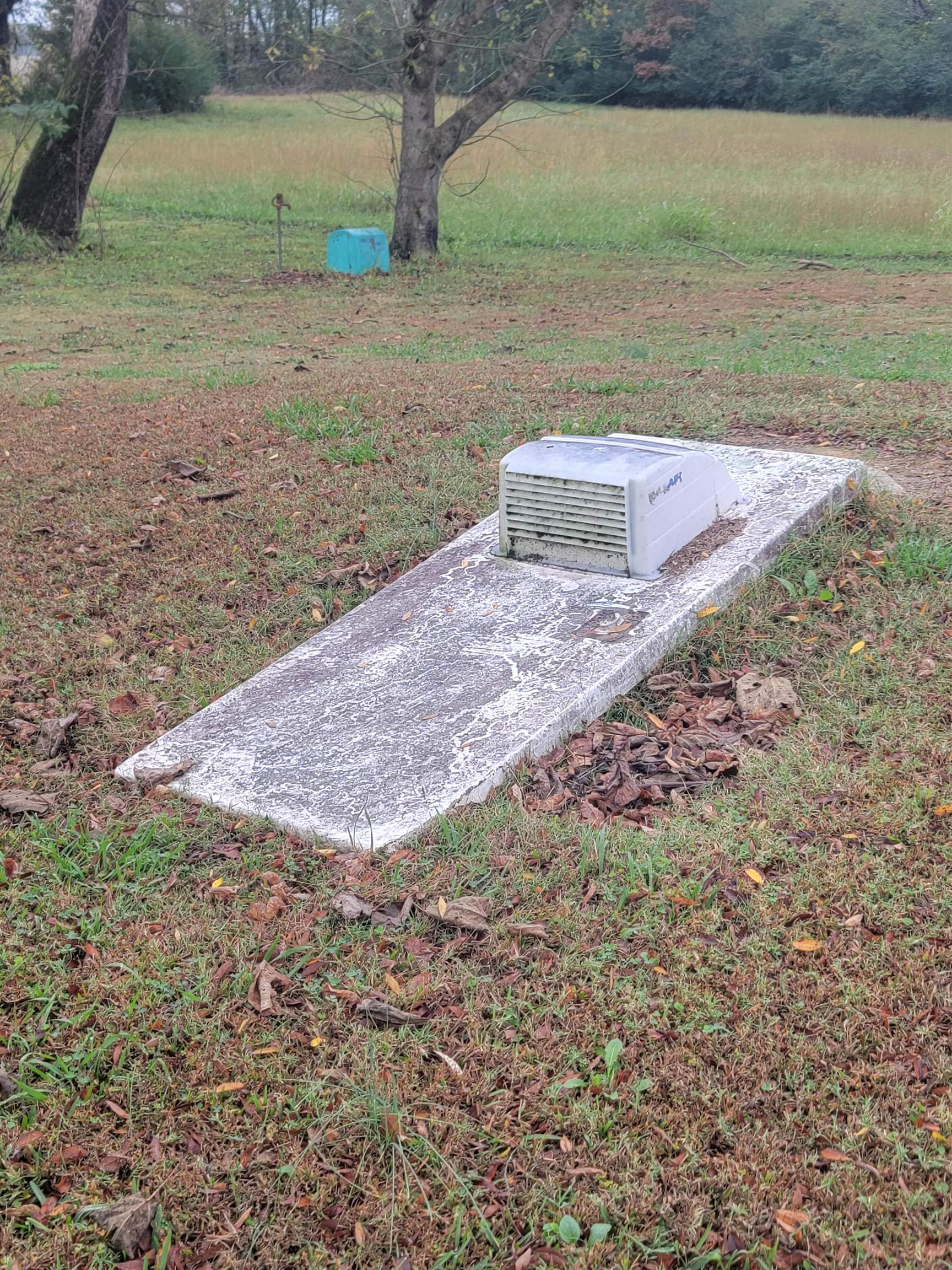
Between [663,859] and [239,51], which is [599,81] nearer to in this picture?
[239,51]

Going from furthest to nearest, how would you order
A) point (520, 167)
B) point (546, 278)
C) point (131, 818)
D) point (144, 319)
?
1. point (520, 167)
2. point (546, 278)
3. point (144, 319)
4. point (131, 818)

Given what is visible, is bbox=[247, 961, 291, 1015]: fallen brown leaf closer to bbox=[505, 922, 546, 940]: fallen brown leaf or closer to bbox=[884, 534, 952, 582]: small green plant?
bbox=[505, 922, 546, 940]: fallen brown leaf

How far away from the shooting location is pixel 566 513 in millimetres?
3963

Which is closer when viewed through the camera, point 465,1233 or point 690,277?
point 465,1233

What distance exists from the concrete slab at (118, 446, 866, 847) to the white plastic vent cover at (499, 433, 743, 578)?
77 mm

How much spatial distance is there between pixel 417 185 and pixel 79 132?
14.1 ft

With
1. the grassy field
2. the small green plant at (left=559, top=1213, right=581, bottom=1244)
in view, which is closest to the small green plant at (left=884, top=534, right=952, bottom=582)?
the grassy field

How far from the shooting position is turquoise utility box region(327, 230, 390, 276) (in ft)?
43.6

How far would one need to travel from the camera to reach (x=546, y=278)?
1345 cm

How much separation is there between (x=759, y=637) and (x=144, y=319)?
Result: 8.53 m

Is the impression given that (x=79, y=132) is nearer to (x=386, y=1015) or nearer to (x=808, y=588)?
(x=808, y=588)

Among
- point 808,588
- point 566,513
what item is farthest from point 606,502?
point 808,588

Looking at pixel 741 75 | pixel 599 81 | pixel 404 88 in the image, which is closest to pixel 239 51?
pixel 599 81

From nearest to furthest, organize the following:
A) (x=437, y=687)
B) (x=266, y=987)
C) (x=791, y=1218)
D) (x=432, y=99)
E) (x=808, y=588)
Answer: (x=791, y=1218), (x=266, y=987), (x=437, y=687), (x=808, y=588), (x=432, y=99)
